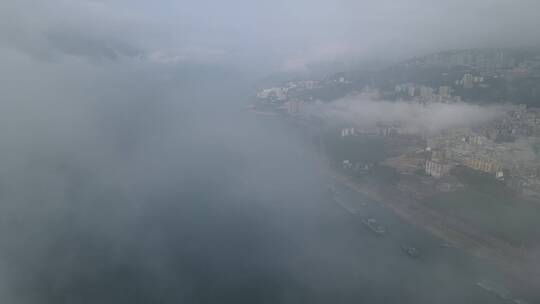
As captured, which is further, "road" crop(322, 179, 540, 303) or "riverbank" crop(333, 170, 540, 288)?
"riverbank" crop(333, 170, 540, 288)

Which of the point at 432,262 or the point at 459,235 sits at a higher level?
the point at 459,235

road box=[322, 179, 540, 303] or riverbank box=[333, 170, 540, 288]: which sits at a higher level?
riverbank box=[333, 170, 540, 288]

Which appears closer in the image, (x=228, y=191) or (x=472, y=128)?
(x=472, y=128)

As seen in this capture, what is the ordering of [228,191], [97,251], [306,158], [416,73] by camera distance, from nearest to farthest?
[97,251] → [228,191] → [306,158] → [416,73]

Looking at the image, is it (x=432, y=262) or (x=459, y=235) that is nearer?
(x=432, y=262)

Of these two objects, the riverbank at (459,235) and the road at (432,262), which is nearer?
the road at (432,262)

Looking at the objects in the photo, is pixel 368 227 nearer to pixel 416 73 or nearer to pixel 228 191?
pixel 228 191

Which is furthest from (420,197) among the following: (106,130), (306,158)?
(106,130)

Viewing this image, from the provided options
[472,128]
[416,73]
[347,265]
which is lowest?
[347,265]

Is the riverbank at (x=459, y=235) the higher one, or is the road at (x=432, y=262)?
the riverbank at (x=459, y=235)

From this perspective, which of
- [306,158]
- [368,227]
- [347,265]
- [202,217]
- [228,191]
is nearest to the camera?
[347,265]

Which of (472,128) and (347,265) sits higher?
(472,128)
